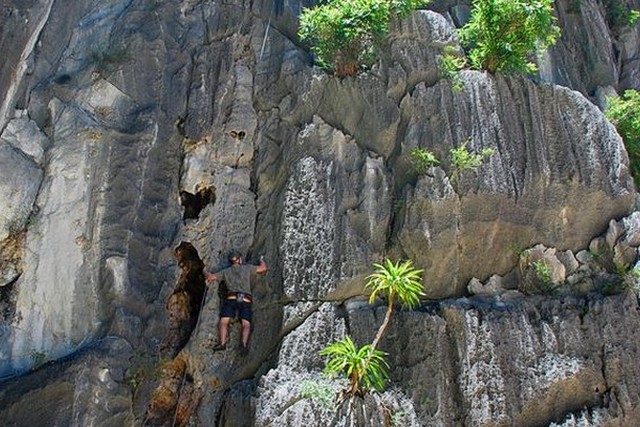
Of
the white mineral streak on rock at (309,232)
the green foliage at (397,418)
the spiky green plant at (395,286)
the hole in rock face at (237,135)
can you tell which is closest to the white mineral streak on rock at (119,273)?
the white mineral streak on rock at (309,232)

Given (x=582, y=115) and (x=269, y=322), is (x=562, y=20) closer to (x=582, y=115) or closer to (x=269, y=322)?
(x=582, y=115)

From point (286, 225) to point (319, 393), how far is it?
2776mm

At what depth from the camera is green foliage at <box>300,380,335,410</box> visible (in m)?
8.55

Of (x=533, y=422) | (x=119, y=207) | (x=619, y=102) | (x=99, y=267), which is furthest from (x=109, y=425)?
(x=619, y=102)

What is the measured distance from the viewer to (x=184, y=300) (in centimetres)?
1064

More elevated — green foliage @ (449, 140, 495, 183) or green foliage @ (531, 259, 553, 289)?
green foliage @ (449, 140, 495, 183)

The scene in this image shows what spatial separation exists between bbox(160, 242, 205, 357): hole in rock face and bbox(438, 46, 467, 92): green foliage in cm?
515

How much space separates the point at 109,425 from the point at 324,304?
10.8 ft

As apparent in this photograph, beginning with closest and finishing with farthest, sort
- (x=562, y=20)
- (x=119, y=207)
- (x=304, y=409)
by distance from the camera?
(x=304, y=409) → (x=119, y=207) → (x=562, y=20)

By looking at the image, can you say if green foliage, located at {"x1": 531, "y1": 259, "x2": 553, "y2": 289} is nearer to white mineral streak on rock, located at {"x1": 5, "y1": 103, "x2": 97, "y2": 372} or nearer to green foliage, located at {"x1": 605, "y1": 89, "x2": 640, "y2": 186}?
green foliage, located at {"x1": 605, "y1": 89, "x2": 640, "y2": 186}

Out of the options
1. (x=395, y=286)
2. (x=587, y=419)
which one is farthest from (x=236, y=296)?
(x=587, y=419)

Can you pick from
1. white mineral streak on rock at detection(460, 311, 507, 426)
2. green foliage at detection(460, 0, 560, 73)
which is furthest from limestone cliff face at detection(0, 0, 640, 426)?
green foliage at detection(460, 0, 560, 73)

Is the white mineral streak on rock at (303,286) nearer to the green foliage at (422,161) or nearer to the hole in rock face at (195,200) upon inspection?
the green foliage at (422,161)

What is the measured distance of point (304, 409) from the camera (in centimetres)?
854
